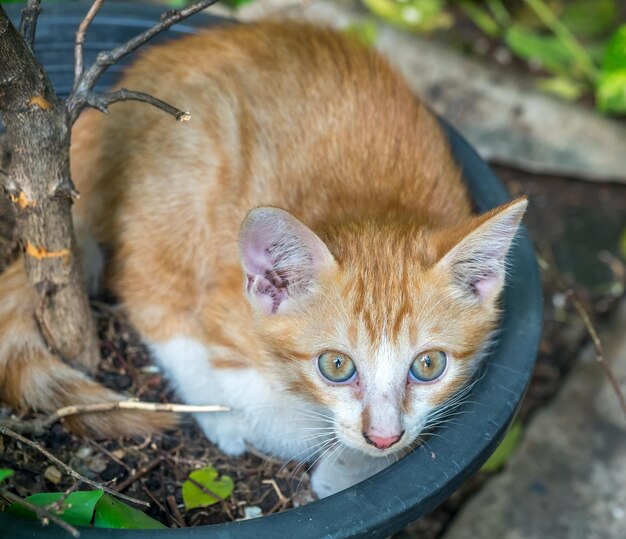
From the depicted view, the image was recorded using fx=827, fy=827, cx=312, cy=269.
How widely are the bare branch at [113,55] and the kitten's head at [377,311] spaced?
44 cm

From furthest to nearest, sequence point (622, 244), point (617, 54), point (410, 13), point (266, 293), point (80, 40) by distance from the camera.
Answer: point (410, 13)
point (622, 244)
point (617, 54)
point (266, 293)
point (80, 40)

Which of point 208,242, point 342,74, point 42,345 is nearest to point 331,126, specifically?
point 342,74

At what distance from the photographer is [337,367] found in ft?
6.37

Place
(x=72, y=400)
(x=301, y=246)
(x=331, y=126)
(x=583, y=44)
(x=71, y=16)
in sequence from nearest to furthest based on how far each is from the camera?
(x=301, y=246)
(x=72, y=400)
(x=331, y=126)
(x=71, y=16)
(x=583, y=44)

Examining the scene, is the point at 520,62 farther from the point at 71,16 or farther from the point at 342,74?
the point at 71,16

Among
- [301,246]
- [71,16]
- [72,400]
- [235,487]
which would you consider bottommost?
[235,487]

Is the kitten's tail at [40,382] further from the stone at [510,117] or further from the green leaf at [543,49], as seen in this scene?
the green leaf at [543,49]

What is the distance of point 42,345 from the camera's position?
2.17m

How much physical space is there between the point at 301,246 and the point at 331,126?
0.61m

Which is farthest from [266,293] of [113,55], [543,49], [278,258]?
[543,49]

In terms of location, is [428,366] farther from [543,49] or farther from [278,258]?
[543,49]

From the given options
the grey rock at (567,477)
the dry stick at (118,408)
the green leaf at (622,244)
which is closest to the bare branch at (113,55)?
the dry stick at (118,408)

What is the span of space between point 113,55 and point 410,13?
2644 millimetres

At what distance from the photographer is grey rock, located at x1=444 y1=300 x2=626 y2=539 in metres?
2.78
